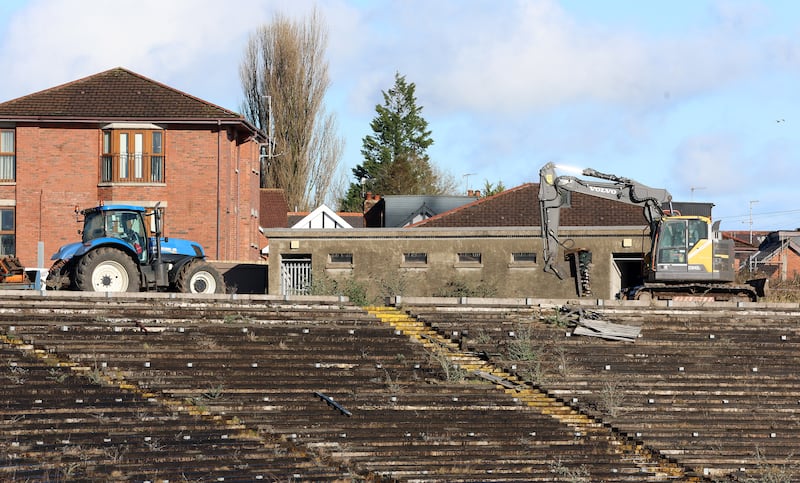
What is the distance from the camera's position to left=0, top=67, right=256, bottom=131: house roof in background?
42.7 m

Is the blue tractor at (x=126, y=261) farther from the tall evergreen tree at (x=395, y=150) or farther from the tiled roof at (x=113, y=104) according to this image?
the tall evergreen tree at (x=395, y=150)

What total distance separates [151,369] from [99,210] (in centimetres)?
850

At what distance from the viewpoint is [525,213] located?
1837 inches

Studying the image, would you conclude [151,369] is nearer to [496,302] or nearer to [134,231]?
[134,231]

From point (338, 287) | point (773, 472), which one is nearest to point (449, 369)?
point (773, 472)

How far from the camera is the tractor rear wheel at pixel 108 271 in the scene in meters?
28.0

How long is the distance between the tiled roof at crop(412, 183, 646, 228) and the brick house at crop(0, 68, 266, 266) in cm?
925

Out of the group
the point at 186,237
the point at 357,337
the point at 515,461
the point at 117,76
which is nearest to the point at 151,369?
the point at 357,337

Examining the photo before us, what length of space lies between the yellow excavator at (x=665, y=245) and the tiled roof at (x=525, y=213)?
460 inches

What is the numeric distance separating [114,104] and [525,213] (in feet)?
54.7

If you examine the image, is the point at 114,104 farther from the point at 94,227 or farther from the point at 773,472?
the point at 773,472

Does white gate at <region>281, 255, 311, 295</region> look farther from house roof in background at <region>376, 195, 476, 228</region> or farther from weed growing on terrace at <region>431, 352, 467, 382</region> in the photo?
house roof in background at <region>376, 195, 476, 228</region>

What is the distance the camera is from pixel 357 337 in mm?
25844

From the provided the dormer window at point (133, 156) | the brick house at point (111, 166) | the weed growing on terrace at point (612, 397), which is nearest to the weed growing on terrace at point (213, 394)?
the weed growing on terrace at point (612, 397)
